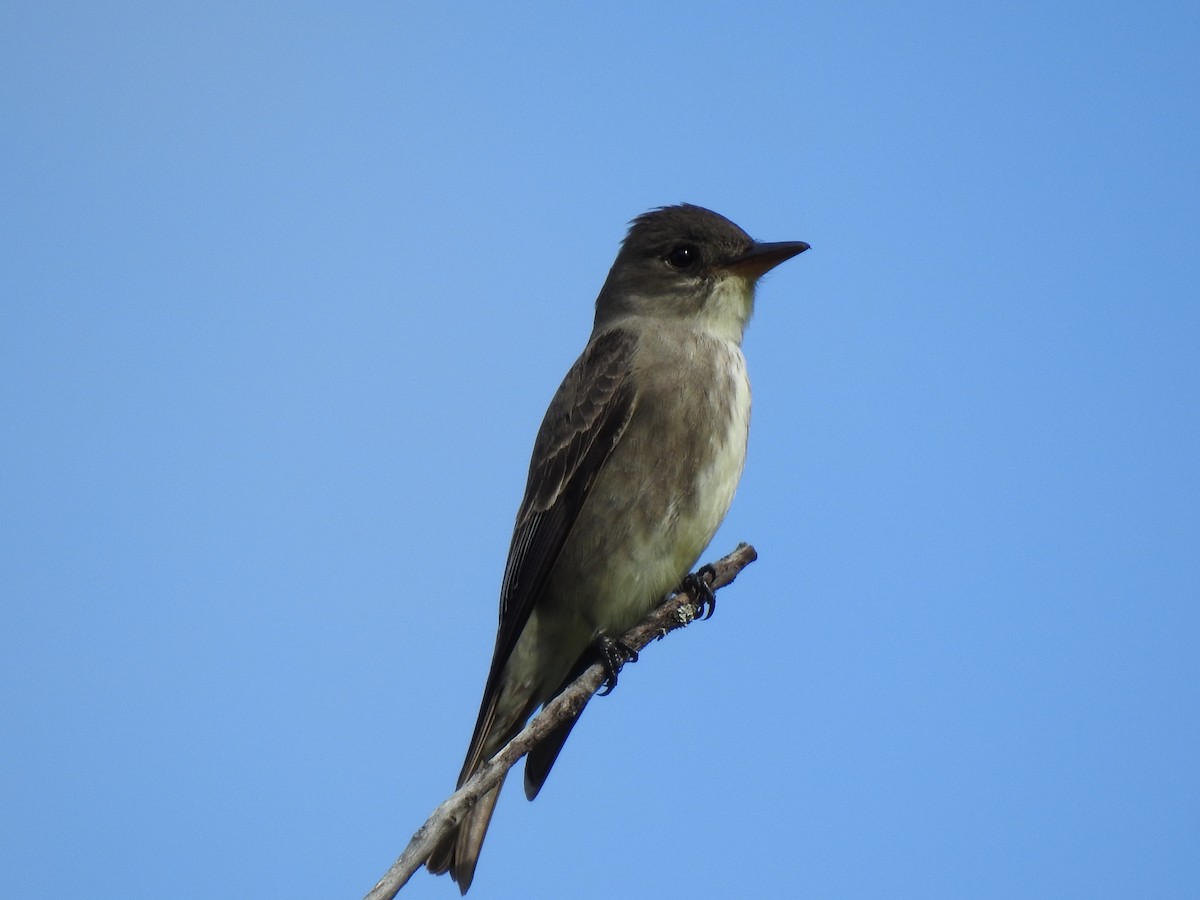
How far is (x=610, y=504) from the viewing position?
6.24m

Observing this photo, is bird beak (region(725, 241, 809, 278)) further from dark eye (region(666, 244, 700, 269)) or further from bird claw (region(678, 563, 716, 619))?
bird claw (region(678, 563, 716, 619))

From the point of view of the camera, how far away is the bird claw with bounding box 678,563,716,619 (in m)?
6.00

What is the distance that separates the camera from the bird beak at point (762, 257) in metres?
6.88

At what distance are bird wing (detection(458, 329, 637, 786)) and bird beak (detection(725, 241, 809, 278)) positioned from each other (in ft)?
2.48

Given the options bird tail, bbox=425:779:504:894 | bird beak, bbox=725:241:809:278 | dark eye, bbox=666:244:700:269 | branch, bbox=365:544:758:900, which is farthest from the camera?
dark eye, bbox=666:244:700:269

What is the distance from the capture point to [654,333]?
268 inches

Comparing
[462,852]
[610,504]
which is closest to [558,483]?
[610,504]

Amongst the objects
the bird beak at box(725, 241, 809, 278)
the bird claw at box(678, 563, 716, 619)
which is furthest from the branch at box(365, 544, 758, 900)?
the bird beak at box(725, 241, 809, 278)

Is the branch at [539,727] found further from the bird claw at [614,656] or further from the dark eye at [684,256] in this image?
Answer: the dark eye at [684,256]

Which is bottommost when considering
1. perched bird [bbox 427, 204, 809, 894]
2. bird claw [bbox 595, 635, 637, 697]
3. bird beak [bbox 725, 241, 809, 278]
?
bird claw [bbox 595, 635, 637, 697]

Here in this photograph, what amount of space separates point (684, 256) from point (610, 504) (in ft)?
5.65

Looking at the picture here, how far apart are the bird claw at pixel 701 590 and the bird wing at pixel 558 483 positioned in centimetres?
68

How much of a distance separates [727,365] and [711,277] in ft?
2.26

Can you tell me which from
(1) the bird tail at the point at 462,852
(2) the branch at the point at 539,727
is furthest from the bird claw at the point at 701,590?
(1) the bird tail at the point at 462,852
